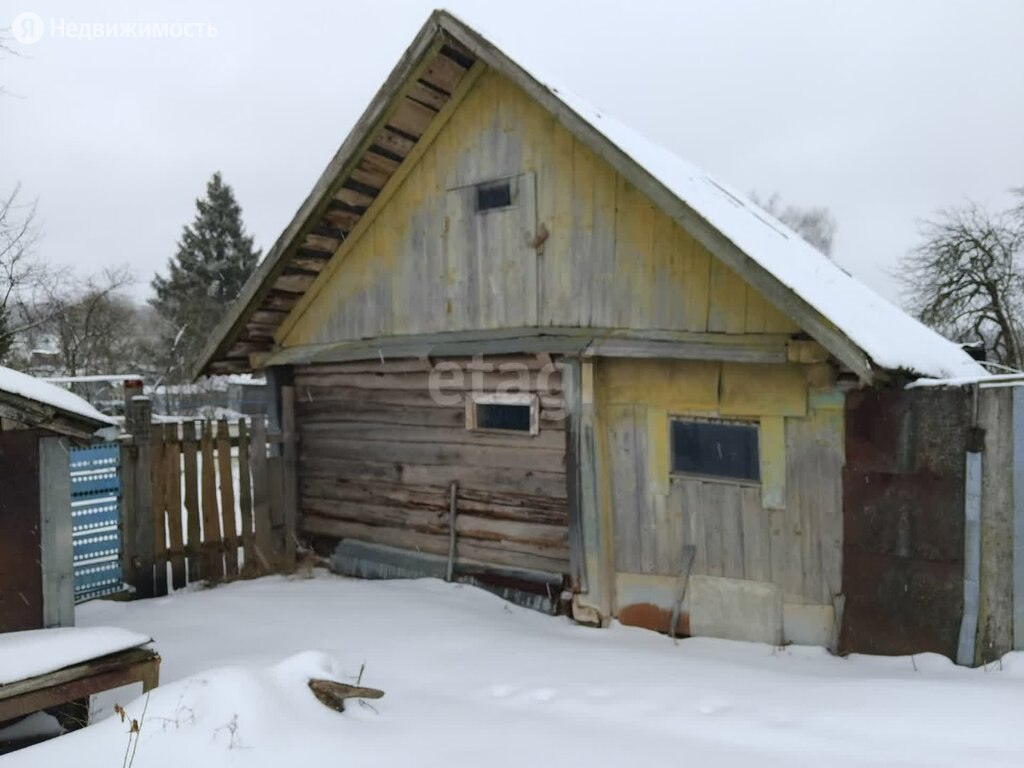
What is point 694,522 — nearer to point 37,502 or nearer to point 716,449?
point 716,449

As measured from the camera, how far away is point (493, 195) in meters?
7.33

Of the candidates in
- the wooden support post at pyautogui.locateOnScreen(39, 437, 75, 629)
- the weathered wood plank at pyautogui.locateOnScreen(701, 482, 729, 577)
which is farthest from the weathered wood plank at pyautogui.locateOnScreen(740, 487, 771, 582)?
the wooden support post at pyautogui.locateOnScreen(39, 437, 75, 629)

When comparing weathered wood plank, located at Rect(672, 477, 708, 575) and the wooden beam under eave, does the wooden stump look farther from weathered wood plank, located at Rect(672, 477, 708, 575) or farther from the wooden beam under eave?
the wooden beam under eave

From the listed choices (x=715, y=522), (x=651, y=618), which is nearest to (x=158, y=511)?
(x=651, y=618)

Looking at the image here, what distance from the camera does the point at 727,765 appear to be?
3.52m

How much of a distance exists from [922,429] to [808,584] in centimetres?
156

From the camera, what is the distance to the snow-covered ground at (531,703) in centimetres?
357

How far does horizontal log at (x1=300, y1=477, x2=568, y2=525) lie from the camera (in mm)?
7090

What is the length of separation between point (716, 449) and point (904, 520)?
155cm

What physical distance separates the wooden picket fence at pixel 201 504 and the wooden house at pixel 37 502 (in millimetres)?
2316

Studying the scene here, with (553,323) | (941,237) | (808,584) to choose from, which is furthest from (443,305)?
(941,237)

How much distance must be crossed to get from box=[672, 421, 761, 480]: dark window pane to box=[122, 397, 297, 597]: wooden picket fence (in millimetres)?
5066

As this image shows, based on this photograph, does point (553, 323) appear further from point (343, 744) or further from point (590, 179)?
point (343, 744)

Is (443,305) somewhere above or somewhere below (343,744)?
above
